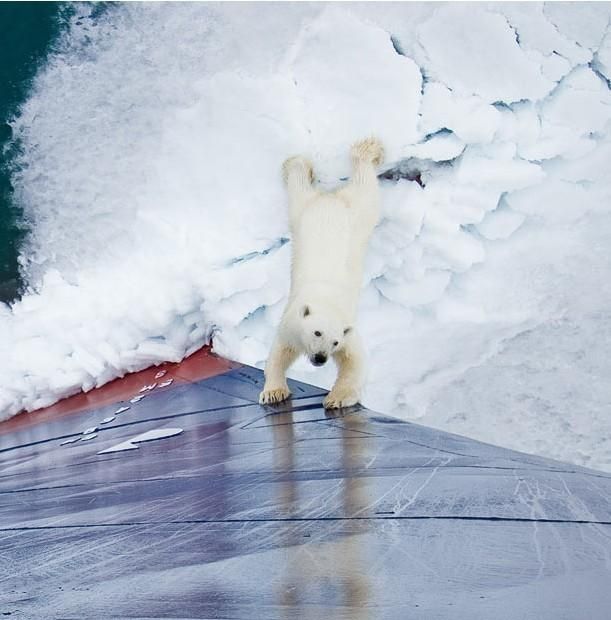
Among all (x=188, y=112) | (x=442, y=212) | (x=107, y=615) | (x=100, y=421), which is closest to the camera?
(x=107, y=615)

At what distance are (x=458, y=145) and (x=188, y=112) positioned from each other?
4.02 feet

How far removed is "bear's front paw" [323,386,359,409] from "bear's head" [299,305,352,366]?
12cm

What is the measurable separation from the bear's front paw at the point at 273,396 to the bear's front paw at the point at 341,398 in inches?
7.7

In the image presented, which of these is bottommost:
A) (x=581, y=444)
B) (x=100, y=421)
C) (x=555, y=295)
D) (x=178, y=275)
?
(x=581, y=444)

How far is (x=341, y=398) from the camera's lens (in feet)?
8.00

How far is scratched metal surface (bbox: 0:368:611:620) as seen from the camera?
36.7 inches

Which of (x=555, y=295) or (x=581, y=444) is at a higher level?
(x=555, y=295)

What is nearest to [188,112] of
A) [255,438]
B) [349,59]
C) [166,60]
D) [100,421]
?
[166,60]

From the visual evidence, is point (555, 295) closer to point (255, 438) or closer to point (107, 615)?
point (255, 438)

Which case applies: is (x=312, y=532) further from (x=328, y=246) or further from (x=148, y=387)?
(x=148, y=387)

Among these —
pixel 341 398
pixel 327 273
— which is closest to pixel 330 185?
pixel 327 273

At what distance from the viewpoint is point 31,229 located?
335cm

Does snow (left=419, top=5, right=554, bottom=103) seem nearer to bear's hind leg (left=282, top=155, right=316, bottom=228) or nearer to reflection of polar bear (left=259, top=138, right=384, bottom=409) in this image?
reflection of polar bear (left=259, top=138, right=384, bottom=409)

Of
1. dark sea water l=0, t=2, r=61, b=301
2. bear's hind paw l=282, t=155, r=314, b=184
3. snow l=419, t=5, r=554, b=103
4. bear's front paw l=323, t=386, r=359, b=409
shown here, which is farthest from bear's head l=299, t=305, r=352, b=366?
dark sea water l=0, t=2, r=61, b=301
